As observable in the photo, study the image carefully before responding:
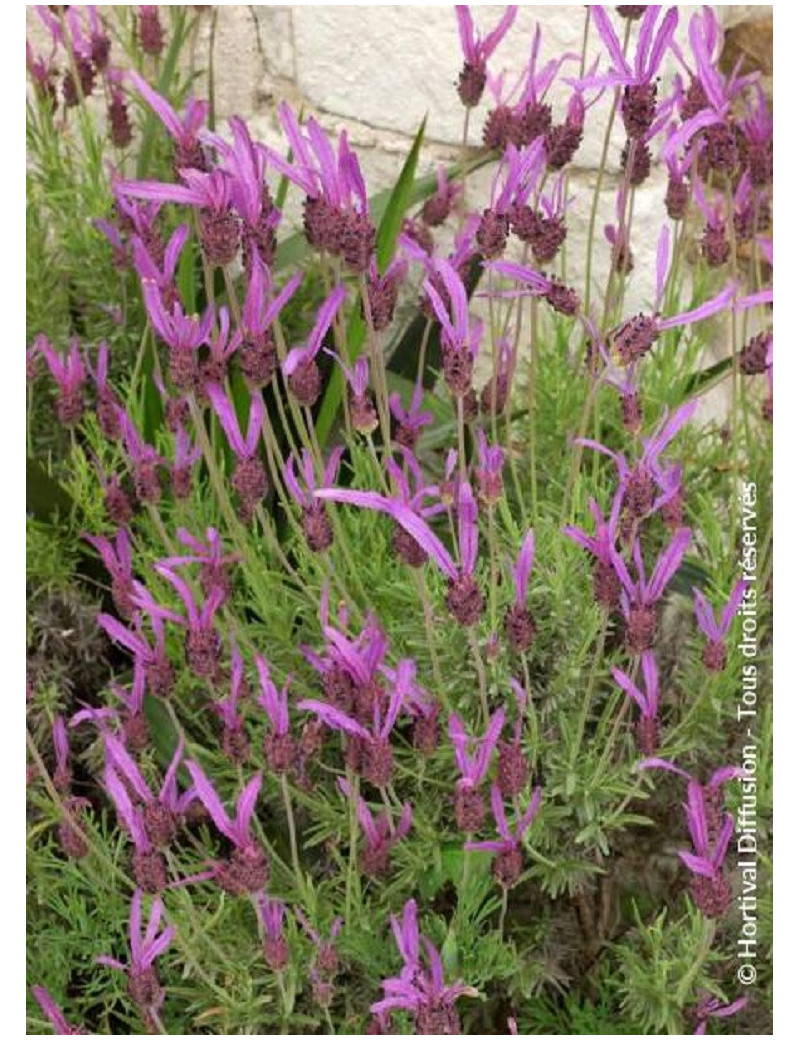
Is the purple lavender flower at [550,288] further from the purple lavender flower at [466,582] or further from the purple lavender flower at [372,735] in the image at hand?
the purple lavender flower at [372,735]

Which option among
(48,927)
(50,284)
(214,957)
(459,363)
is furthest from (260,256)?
(50,284)

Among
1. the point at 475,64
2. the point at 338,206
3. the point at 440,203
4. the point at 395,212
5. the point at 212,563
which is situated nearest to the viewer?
the point at 338,206

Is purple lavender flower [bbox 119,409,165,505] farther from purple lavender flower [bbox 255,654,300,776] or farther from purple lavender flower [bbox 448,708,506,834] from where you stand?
purple lavender flower [bbox 448,708,506,834]

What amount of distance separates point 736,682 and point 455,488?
300mm

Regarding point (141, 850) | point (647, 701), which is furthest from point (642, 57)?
point (141, 850)

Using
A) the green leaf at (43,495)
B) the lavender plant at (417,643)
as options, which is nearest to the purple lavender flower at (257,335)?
the lavender plant at (417,643)

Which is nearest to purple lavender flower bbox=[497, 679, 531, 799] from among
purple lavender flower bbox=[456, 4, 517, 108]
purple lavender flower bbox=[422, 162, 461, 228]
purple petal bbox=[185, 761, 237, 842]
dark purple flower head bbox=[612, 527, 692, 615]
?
dark purple flower head bbox=[612, 527, 692, 615]

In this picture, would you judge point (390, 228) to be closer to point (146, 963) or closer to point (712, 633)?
point (712, 633)

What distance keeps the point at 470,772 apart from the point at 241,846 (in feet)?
0.58

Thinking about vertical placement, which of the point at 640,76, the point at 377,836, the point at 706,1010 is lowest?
the point at 706,1010

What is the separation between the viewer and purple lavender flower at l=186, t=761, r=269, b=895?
1206 mm

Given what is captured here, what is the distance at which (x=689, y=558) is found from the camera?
1.70m

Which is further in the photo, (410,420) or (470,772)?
(410,420)

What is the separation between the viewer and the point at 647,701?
1331mm
